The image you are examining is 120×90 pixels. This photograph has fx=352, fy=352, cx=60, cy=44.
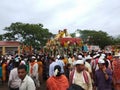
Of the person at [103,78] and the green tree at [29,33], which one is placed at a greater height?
the green tree at [29,33]

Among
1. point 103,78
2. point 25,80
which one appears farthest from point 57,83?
point 25,80

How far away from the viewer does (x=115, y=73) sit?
936cm

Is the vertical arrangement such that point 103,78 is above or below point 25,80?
below

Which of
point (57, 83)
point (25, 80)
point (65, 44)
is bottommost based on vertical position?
point (57, 83)

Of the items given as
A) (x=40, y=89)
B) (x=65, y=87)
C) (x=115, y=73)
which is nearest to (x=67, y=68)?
(x=40, y=89)

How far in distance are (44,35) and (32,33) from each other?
7.37ft

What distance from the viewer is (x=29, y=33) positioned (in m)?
64.5

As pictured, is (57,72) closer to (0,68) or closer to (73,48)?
(0,68)

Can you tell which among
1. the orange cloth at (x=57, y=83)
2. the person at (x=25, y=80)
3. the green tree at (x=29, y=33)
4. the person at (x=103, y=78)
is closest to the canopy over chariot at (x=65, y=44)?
the person at (x=103, y=78)

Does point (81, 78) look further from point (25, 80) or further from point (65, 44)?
point (65, 44)

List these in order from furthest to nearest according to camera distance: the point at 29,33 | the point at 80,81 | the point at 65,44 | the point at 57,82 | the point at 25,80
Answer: the point at 29,33 < the point at 65,44 < the point at 57,82 < the point at 80,81 < the point at 25,80

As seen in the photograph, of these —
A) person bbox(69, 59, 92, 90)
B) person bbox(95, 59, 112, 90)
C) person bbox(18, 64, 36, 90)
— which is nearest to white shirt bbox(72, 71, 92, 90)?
person bbox(69, 59, 92, 90)

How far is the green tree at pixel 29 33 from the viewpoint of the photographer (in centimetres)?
6241

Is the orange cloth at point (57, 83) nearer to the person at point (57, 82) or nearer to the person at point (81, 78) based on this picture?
the person at point (57, 82)
